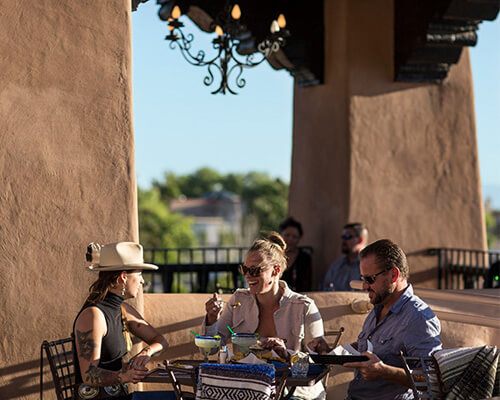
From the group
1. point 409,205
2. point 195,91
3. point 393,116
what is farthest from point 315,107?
point 195,91

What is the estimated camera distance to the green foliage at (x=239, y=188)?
65.8 metres

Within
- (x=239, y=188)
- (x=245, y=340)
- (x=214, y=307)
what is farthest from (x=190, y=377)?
(x=239, y=188)

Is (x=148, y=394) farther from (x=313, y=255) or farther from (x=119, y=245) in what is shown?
(x=313, y=255)

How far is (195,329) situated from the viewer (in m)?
4.89

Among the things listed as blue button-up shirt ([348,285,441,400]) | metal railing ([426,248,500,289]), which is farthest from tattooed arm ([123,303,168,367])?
metal railing ([426,248,500,289])

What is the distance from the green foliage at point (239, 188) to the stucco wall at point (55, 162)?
5824cm

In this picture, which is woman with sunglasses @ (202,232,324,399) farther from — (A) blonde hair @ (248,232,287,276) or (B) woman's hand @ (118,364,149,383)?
(B) woman's hand @ (118,364,149,383)

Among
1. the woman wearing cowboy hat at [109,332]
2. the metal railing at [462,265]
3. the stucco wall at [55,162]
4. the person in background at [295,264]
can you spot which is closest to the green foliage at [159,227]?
the metal railing at [462,265]

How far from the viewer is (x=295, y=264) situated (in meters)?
7.34

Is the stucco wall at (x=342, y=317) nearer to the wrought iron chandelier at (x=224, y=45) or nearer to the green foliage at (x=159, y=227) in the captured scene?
the wrought iron chandelier at (x=224, y=45)

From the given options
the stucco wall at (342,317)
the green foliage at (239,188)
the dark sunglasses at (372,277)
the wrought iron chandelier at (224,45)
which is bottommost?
the green foliage at (239,188)

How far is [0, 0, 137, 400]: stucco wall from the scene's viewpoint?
4.42 meters

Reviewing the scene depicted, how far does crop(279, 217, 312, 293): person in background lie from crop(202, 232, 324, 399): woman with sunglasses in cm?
304

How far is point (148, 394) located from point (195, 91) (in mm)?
80842
